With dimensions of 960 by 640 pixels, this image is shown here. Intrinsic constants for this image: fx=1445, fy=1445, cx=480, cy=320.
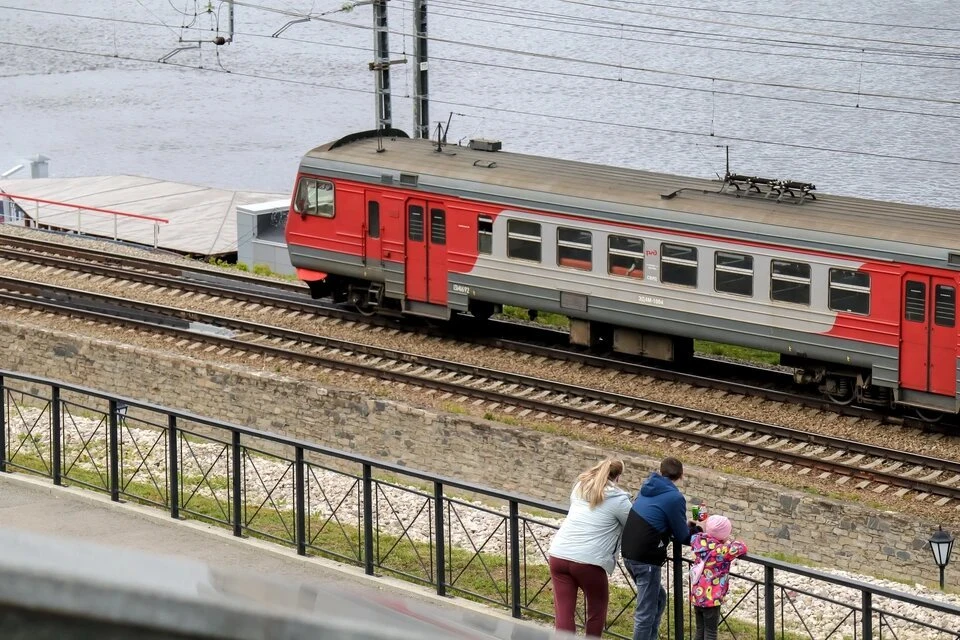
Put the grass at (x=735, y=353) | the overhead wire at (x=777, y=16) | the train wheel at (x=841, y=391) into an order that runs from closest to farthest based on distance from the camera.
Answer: the train wheel at (x=841, y=391), the grass at (x=735, y=353), the overhead wire at (x=777, y=16)

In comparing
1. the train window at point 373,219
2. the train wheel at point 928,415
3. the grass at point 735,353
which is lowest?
the grass at point 735,353

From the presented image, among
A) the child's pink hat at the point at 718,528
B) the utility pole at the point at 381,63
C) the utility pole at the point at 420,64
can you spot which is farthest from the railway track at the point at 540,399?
the child's pink hat at the point at 718,528

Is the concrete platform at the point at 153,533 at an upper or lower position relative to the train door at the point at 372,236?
lower

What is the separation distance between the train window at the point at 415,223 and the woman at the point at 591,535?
14193 millimetres

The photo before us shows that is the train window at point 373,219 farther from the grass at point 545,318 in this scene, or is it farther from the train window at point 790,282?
the train window at point 790,282

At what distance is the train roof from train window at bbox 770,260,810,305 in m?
0.32

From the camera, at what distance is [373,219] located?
75.7 feet

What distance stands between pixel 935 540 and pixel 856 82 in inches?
2072

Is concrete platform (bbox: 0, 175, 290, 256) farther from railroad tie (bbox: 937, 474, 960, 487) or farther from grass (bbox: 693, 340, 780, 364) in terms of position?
railroad tie (bbox: 937, 474, 960, 487)

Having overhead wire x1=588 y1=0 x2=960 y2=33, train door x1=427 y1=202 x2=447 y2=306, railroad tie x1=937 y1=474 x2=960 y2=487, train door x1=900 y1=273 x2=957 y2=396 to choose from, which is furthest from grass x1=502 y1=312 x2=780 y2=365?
overhead wire x1=588 y1=0 x2=960 y2=33

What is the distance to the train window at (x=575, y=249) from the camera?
20.8 m

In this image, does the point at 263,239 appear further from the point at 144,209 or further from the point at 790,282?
the point at 790,282

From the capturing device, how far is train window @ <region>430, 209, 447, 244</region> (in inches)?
875

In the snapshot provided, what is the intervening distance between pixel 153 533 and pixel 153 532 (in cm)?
4
